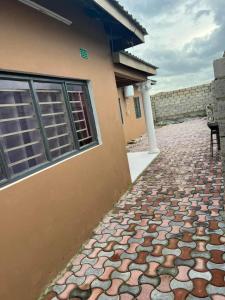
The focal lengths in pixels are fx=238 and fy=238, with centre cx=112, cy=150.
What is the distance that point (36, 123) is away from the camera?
3203 millimetres

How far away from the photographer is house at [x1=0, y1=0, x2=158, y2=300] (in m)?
2.63

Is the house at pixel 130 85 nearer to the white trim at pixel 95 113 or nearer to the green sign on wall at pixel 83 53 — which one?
the green sign on wall at pixel 83 53

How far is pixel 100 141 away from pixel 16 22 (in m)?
2.53

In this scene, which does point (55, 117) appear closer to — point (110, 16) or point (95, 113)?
point (95, 113)

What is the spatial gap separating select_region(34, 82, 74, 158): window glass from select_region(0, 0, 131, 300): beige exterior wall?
9.3 inches

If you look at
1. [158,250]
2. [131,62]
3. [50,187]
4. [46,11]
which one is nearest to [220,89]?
[158,250]

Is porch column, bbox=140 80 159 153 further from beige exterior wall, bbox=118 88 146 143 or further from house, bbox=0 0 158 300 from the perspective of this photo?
house, bbox=0 0 158 300

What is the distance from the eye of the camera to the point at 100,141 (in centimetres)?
477

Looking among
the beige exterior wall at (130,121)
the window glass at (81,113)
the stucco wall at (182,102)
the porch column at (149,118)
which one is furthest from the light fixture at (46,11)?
the stucco wall at (182,102)

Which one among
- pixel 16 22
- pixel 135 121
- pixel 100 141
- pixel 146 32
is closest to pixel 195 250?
pixel 100 141

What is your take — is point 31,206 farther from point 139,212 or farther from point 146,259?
point 139,212

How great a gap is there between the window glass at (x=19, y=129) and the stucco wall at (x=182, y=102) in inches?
743

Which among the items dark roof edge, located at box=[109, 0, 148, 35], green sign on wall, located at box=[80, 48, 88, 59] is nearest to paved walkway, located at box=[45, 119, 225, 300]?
green sign on wall, located at box=[80, 48, 88, 59]

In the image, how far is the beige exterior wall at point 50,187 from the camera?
8.34ft
